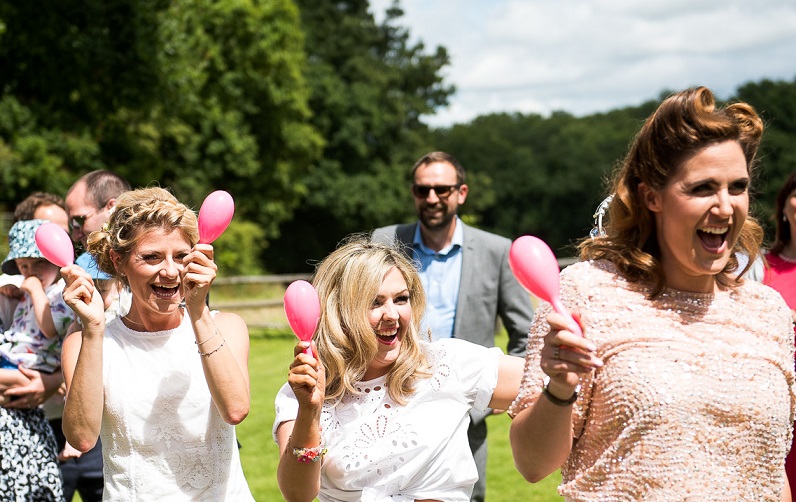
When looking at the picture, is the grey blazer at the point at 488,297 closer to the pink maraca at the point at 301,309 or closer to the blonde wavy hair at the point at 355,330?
the blonde wavy hair at the point at 355,330

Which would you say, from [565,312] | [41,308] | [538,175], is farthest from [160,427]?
[538,175]

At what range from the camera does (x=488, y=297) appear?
5816 millimetres

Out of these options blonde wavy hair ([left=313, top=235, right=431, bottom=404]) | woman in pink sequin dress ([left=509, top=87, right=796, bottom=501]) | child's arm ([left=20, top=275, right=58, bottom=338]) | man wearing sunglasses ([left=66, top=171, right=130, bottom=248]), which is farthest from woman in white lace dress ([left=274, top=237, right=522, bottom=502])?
child's arm ([left=20, top=275, right=58, bottom=338])

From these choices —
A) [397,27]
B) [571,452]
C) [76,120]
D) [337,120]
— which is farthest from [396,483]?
[397,27]

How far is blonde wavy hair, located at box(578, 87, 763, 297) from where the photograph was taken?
96.0 inches

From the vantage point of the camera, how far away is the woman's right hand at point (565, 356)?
2.21 metres

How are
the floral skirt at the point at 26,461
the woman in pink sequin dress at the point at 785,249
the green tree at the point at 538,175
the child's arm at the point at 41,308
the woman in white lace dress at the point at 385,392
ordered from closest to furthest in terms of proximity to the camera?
the woman in white lace dress at the point at 385,392
the floral skirt at the point at 26,461
the child's arm at the point at 41,308
the woman in pink sequin dress at the point at 785,249
the green tree at the point at 538,175

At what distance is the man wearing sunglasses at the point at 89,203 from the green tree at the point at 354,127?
3328cm

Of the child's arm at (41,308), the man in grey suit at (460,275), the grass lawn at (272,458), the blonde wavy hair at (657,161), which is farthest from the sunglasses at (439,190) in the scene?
the blonde wavy hair at (657,161)

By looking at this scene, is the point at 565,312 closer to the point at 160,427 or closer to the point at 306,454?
the point at 306,454

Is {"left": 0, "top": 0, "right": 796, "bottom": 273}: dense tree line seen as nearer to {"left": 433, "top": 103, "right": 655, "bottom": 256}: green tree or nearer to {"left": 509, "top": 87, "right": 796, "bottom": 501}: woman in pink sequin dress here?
{"left": 509, "top": 87, "right": 796, "bottom": 501}: woman in pink sequin dress

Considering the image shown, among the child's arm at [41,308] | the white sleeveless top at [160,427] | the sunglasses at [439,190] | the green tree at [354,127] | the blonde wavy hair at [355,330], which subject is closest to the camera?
the blonde wavy hair at [355,330]

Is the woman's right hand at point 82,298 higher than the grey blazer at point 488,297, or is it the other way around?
the woman's right hand at point 82,298

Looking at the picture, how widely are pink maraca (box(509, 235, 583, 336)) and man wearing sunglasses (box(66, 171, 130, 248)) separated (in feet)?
8.29
